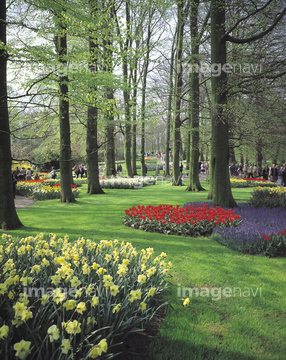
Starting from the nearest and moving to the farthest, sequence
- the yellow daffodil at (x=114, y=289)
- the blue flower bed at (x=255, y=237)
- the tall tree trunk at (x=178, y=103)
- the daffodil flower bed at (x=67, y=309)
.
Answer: the daffodil flower bed at (x=67, y=309)
the yellow daffodil at (x=114, y=289)
the blue flower bed at (x=255, y=237)
the tall tree trunk at (x=178, y=103)

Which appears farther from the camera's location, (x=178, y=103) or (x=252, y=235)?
(x=178, y=103)

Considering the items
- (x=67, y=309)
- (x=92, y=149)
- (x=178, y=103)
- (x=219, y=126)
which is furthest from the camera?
(x=178, y=103)

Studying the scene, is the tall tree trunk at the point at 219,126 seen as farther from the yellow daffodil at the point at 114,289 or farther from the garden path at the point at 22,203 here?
the garden path at the point at 22,203

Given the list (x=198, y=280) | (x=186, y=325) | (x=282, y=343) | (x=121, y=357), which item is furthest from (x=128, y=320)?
(x=198, y=280)

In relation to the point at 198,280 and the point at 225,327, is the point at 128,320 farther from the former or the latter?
the point at 198,280

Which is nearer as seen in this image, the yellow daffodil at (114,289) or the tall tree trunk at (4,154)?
the yellow daffodil at (114,289)

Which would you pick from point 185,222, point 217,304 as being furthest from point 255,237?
point 217,304

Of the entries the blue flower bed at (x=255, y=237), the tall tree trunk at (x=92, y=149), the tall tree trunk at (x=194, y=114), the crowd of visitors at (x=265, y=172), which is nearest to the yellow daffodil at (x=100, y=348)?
the blue flower bed at (x=255, y=237)

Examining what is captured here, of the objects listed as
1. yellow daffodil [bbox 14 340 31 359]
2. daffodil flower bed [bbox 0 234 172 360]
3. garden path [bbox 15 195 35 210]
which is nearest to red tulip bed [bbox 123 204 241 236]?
daffodil flower bed [bbox 0 234 172 360]

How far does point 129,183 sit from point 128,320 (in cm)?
1557

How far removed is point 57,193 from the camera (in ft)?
43.6

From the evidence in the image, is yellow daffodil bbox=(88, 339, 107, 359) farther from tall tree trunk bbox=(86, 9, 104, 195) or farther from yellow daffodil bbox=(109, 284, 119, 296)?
tall tree trunk bbox=(86, 9, 104, 195)

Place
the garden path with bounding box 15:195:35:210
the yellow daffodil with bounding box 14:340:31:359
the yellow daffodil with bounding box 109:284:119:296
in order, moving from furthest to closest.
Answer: the garden path with bounding box 15:195:35:210, the yellow daffodil with bounding box 109:284:119:296, the yellow daffodil with bounding box 14:340:31:359

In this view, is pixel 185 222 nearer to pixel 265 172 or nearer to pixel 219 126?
pixel 219 126
